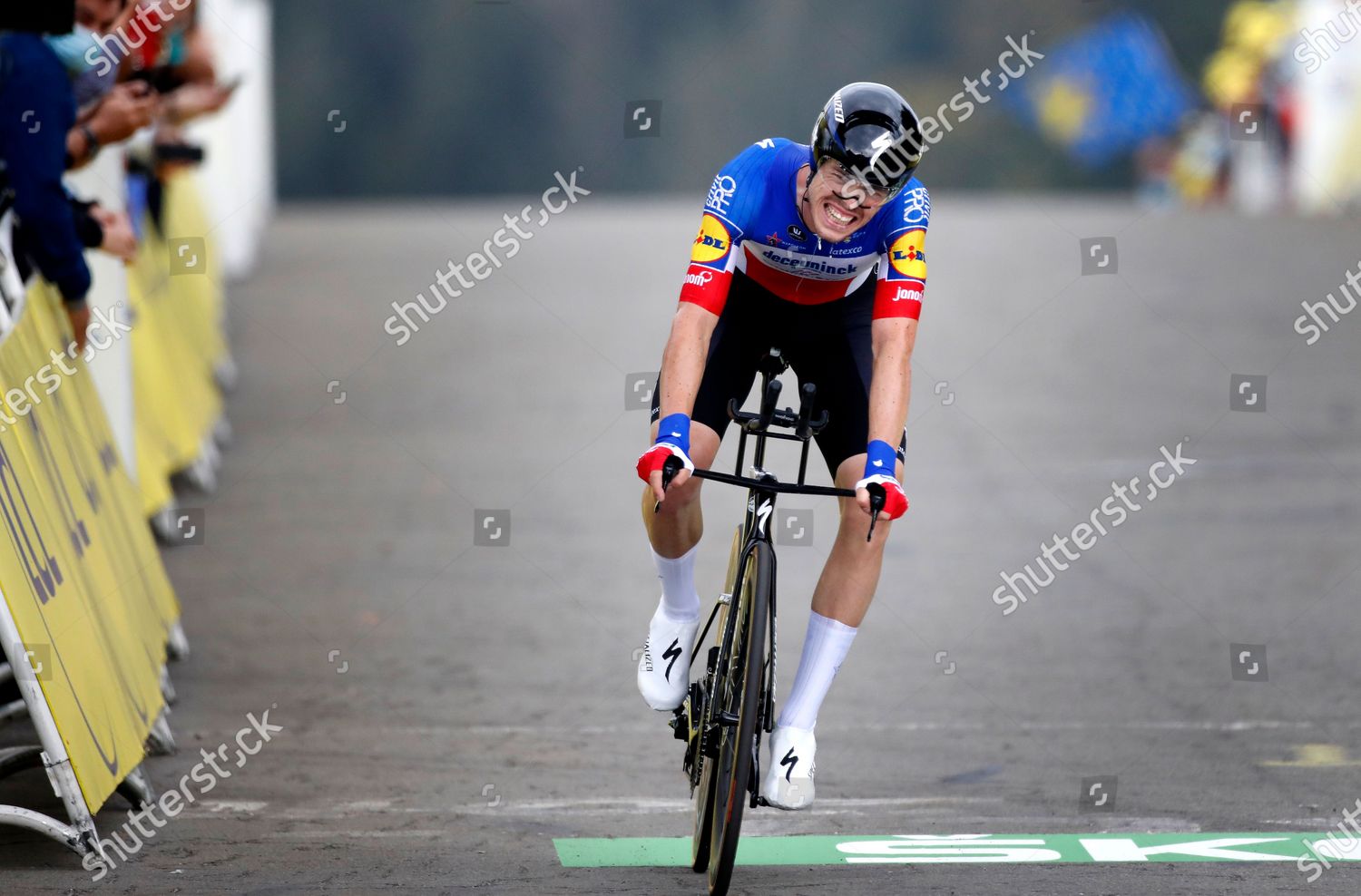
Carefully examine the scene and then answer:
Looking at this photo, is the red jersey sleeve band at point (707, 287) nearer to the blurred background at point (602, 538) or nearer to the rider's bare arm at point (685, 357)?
the rider's bare arm at point (685, 357)

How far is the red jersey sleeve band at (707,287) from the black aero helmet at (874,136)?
44 centimetres

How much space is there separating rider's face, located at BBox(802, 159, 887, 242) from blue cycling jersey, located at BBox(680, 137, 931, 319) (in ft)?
0.36

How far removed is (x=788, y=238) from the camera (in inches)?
179

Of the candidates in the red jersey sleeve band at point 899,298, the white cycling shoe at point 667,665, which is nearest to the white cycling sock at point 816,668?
the white cycling shoe at point 667,665

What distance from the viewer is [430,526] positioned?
941 centimetres

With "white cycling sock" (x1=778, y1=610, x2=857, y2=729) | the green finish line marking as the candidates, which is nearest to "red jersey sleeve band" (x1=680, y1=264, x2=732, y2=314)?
"white cycling sock" (x1=778, y1=610, x2=857, y2=729)

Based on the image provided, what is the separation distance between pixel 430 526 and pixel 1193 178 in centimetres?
3263

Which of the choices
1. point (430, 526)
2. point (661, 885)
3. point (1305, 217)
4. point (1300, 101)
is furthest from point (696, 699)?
point (1300, 101)

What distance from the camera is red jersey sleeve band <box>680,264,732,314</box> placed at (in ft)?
14.5

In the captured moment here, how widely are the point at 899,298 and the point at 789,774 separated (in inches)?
48.1

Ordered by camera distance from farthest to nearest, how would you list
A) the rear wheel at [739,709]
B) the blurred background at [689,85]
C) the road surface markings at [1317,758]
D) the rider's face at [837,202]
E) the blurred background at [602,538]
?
the blurred background at [689,85] → the road surface markings at [1317,758] → the blurred background at [602,538] → the rider's face at [837,202] → the rear wheel at [739,709]

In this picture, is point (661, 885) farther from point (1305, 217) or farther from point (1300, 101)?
point (1300, 101)

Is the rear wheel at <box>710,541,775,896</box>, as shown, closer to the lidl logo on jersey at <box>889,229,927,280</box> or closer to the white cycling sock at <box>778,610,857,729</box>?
the white cycling sock at <box>778,610,857,729</box>

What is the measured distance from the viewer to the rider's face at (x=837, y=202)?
4234mm
